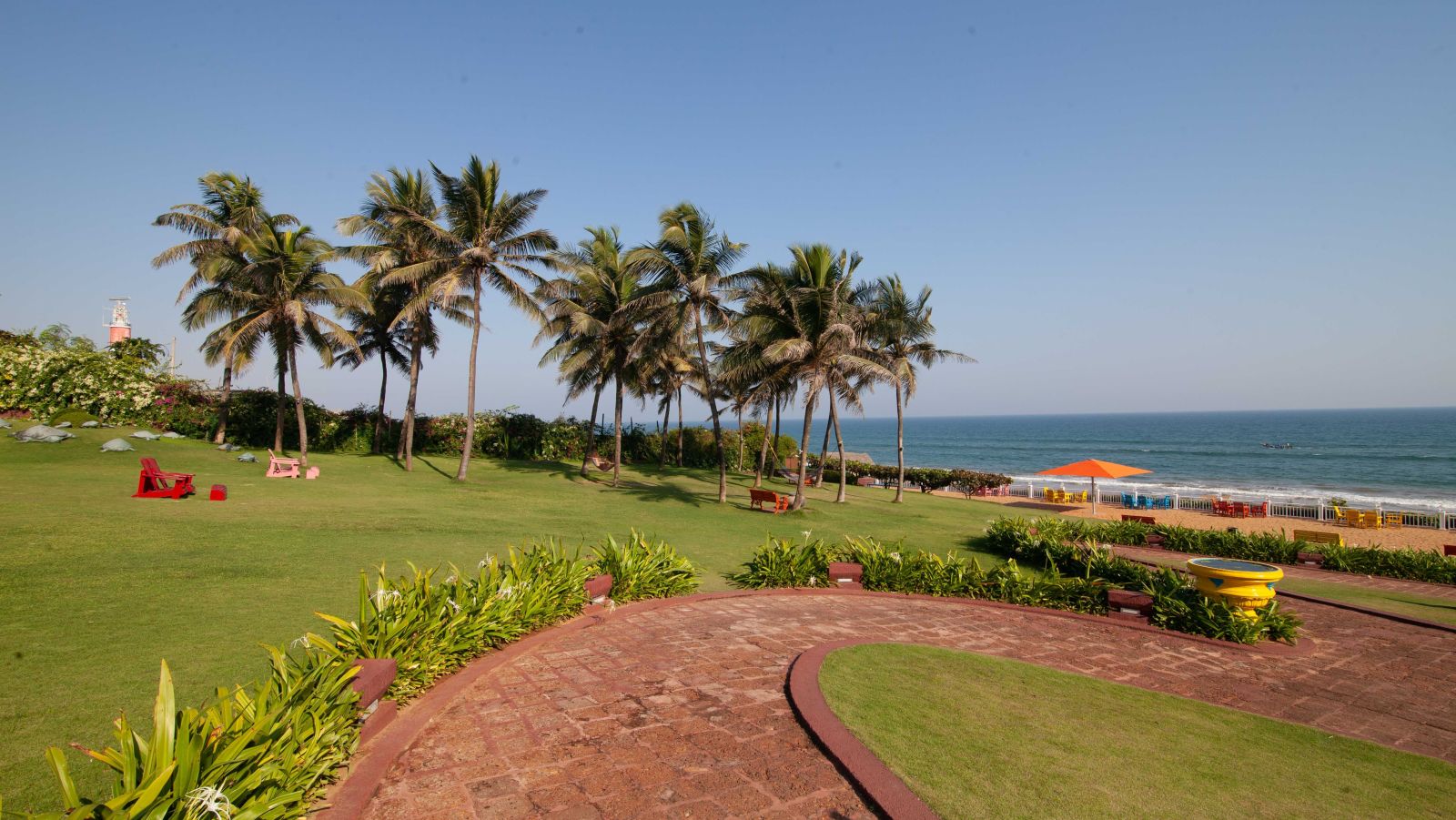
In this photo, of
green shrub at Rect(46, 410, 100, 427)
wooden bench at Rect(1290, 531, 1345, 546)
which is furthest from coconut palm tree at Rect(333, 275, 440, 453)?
wooden bench at Rect(1290, 531, 1345, 546)

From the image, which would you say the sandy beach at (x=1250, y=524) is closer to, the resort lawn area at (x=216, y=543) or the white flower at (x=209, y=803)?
the resort lawn area at (x=216, y=543)

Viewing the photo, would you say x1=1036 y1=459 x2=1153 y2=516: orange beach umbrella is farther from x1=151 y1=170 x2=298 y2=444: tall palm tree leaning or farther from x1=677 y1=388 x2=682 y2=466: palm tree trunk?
x1=151 y1=170 x2=298 y2=444: tall palm tree leaning

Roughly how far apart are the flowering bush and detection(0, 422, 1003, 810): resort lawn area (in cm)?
161

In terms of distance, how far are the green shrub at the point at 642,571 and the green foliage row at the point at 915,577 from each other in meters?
1.17

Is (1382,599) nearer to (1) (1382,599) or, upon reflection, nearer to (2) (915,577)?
(1) (1382,599)

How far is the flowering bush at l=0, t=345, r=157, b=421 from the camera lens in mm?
21984

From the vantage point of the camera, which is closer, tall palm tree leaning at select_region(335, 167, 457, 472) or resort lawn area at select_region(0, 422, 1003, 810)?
resort lawn area at select_region(0, 422, 1003, 810)

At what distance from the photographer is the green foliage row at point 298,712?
297cm

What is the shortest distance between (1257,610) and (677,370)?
24033 millimetres

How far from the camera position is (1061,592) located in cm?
991

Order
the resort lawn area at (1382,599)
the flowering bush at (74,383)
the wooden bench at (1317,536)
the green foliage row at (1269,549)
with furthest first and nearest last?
the flowering bush at (74,383), the wooden bench at (1317,536), the green foliage row at (1269,549), the resort lawn area at (1382,599)

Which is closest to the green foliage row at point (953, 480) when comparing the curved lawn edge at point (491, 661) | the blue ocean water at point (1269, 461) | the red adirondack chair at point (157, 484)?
the blue ocean water at point (1269, 461)

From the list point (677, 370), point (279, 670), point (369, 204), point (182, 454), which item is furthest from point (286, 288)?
point (279, 670)

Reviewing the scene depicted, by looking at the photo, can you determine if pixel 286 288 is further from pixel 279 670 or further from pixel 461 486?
pixel 279 670
